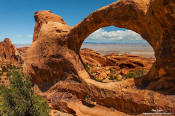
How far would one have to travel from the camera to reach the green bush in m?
4.71

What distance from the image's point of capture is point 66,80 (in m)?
6.91

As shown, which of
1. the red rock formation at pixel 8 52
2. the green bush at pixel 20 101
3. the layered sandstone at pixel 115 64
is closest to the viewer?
the green bush at pixel 20 101

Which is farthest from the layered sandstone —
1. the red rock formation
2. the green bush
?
the red rock formation

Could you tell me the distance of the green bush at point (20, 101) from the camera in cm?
471

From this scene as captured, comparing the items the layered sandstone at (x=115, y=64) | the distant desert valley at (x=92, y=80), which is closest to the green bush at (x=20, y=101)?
the distant desert valley at (x=92, y=80)

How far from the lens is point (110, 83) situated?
609 centimetres

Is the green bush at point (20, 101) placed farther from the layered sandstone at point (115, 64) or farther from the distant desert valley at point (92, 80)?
the layered sandstone at point (115, 64)

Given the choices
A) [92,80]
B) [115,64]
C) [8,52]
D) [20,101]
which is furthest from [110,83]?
[8,52]

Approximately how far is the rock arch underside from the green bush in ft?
5.35

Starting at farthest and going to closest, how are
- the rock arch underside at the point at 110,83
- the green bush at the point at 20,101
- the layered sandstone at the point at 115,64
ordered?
1. the layered sandstone at the point at 115,64
2. the green bush at the point at 20,101
3. the rock arch underside at the point at 110,83

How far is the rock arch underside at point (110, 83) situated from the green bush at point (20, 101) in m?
1.63

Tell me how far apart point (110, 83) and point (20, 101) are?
3.80 m

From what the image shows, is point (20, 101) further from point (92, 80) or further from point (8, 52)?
point (8, 52)

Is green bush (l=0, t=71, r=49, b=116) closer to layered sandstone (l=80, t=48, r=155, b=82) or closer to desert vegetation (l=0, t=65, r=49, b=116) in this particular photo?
desert vegetation (l=0, t=65, r=49, b=116)
